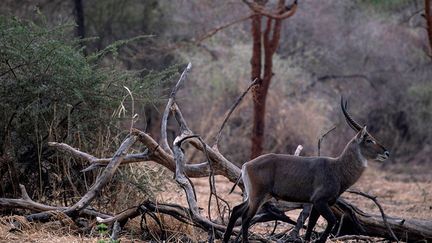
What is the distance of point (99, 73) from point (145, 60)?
1174 cm

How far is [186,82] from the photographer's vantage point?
22.2 metres

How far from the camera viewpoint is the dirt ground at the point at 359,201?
774 cm

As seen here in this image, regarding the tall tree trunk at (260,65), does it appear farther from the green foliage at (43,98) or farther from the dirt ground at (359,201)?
the green foliage at (43,98)

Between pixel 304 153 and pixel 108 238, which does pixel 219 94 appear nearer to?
pixel 304 153

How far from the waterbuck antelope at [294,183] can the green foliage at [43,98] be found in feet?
8.16

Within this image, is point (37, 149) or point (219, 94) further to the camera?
point (219, 94)

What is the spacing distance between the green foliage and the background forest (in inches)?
0.5

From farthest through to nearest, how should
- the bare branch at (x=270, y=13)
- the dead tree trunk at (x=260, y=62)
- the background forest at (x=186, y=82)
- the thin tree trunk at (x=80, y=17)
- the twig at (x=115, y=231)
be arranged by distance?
the thin tree trunk at (x=80, y=17) → the dead tree trunk at (x=260, y=62) → the bare branch at (x=270, y=13) → the background forest at (x=186, y=82) → the twig at (x=115, y=231)

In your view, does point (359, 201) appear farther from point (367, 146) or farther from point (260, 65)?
point (367, 146)

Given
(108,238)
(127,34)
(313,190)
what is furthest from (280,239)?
(127,34)

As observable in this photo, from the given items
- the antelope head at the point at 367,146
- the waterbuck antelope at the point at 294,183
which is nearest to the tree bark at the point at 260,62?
the antelope head at the point at 367,146

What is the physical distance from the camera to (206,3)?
20469mm

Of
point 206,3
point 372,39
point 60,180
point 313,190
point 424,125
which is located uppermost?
point 313,190

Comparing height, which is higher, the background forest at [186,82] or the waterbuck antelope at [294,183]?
the waterbuck antelope at [294,183]
